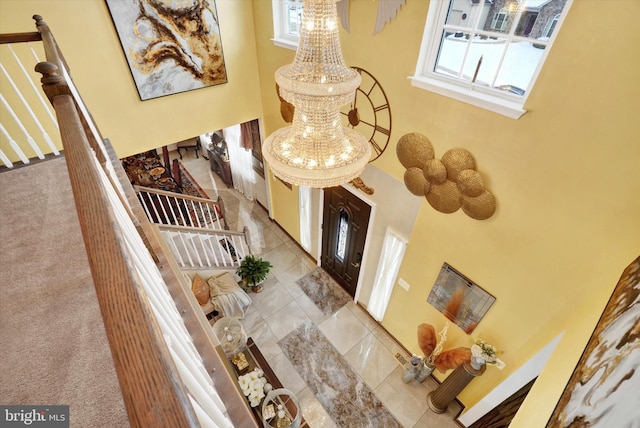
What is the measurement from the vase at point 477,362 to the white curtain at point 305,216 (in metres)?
3.23

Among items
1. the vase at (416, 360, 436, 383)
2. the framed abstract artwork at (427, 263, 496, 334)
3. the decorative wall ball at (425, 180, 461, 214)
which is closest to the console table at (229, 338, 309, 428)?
the vase at (416, 360, 436, 383)

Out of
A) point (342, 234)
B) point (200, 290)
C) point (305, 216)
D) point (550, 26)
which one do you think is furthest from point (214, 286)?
point (550, 26)

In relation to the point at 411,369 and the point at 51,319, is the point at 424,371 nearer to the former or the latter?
the point at 411,369

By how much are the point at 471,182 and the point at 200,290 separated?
151 inches

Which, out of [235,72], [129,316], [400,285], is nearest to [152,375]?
[129,316]

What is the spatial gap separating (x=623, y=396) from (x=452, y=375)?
3033 mm

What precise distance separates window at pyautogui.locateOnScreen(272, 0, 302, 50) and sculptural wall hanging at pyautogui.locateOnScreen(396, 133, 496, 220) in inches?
84.0

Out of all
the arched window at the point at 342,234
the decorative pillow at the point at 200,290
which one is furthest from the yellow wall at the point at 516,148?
the decorative pillow at the point at 200,290

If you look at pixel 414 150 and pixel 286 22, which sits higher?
pixel 286 22

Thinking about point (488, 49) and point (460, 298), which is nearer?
point (488, 49)

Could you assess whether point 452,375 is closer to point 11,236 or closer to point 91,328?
point 91,328

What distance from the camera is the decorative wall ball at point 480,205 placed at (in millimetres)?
2639

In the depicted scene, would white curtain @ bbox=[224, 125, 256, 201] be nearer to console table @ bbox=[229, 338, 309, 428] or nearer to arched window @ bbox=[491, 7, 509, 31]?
console table @ bbox=[229, 338, 309, 428]

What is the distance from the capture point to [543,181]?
2.32 metres
